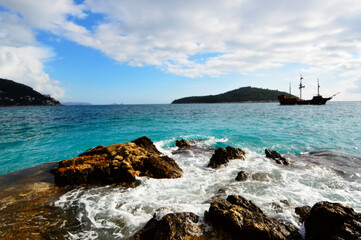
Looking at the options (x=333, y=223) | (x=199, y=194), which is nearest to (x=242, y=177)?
(x=199, y=194)

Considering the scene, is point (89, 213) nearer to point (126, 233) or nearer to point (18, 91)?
point (126, 233)

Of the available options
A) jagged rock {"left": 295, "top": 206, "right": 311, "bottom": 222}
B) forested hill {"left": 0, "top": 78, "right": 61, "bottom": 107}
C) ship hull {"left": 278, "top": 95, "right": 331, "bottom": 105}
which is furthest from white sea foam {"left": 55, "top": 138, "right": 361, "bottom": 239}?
forested hill {"left": 0, "top": 78, "right": 61, "bottom": 107}

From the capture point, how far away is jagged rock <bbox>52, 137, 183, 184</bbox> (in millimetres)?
7133

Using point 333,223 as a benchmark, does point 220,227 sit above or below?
below

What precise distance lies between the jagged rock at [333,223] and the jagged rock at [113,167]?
531cm

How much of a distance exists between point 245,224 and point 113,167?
5729 mm

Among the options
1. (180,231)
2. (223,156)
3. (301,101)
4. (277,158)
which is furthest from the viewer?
(301,101)

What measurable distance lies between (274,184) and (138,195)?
18.4ft

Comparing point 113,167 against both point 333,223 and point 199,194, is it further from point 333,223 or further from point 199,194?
point 333,223

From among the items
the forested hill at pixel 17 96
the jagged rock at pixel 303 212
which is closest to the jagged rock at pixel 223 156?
the jagged rock at pixel 303 212

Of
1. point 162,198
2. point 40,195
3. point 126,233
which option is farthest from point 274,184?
point 40,195

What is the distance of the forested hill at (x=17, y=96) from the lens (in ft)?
381

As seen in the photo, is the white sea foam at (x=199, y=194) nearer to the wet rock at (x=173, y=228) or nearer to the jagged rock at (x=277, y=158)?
the wet rock at (x=173, y=228)

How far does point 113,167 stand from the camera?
741cm
